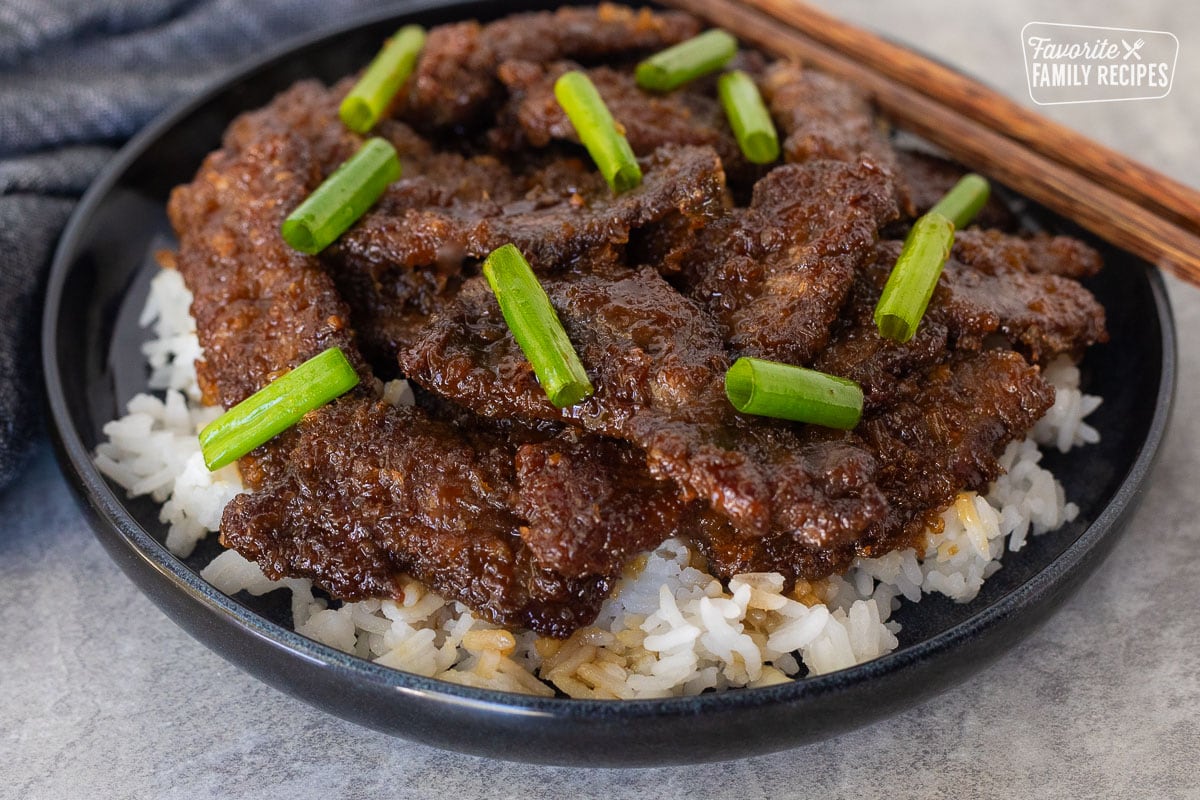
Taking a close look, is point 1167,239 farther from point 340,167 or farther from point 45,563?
point 45,563

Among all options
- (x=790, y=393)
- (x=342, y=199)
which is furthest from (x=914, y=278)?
(x=342, y=199)

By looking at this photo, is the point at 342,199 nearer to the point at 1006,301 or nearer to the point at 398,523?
the point at 398,523

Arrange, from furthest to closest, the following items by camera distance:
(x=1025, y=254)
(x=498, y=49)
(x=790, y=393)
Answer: (x=498, y=49) < (x=1025, y=254) < (x=790, y=393)

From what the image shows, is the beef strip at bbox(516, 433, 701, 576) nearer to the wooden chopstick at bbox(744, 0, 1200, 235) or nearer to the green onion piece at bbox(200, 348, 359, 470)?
the green onion piece at bbox(200, 348, 359, 470)

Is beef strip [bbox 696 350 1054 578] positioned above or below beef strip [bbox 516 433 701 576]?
below

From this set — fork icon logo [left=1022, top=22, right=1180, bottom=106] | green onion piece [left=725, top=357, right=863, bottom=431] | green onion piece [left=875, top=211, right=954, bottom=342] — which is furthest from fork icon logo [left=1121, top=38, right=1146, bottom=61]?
green onion piece [left=725, top=357, right=863, bottom=431]

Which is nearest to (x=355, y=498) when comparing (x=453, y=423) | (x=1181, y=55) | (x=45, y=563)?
(x=453, y=423)
